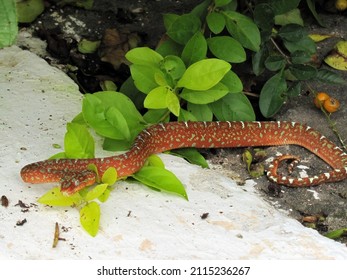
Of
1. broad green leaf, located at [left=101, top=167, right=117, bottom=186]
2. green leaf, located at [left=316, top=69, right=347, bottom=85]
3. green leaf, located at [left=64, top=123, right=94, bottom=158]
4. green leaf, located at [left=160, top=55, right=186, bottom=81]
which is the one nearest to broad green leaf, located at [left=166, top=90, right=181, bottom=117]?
green leaf, located at [left=160, top=55, right=186, bottom=81]

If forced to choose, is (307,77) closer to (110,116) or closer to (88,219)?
(110,116)

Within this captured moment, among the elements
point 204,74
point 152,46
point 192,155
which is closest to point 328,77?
point 204,74

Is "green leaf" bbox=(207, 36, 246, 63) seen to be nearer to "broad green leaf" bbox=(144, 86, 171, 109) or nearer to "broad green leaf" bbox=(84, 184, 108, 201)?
"broad green leaf" bbox=(144, 86, 171, 109)

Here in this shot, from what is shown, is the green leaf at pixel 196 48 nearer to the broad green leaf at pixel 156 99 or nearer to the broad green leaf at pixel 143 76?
the broad green leaf at pixel 143 76

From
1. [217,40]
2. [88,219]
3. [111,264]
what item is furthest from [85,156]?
[217,40]

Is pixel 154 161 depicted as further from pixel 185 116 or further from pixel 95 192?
pixel 95 192

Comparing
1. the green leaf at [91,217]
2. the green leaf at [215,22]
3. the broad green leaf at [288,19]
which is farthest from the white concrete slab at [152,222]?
the broad green leaf at [288,19]
